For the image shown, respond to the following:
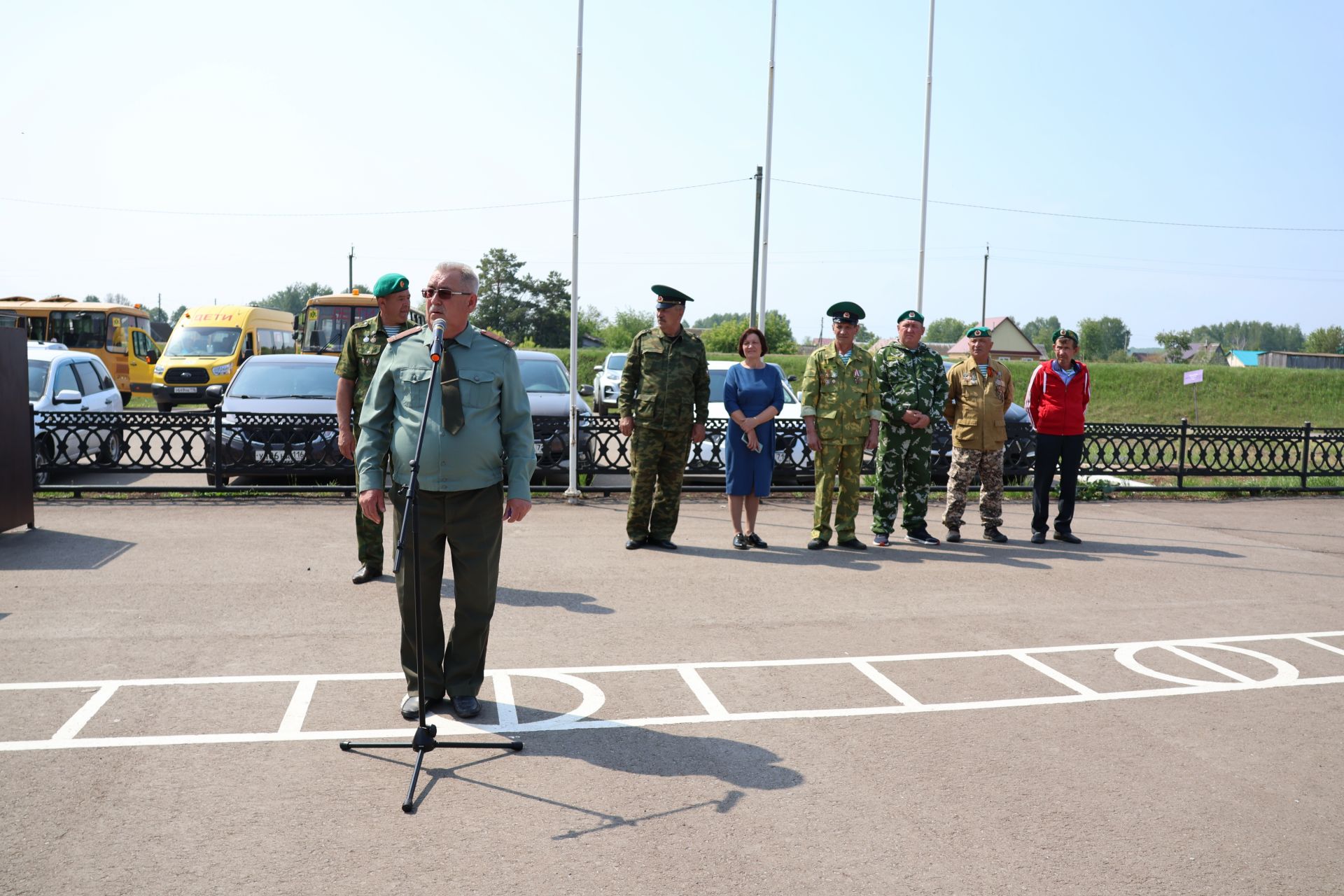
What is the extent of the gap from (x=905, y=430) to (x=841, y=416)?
0.82 metres

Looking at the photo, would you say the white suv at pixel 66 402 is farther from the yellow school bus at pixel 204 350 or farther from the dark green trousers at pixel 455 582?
the yellow school bus at pixel 204 350

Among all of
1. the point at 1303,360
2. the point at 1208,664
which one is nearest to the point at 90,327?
the point at 1208,664

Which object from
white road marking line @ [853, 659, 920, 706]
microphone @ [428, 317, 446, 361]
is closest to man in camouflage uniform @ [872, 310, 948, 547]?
A: white road marking line @ [853, 659, 920, 706]

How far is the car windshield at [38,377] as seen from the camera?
13.9 metres

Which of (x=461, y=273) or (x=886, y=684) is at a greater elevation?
(x=461, y=273)

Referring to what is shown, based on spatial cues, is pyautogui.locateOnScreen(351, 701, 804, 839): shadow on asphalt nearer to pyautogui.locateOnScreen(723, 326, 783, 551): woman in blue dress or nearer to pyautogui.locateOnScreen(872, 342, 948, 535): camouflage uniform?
pyautogui.locateOnScreen(723, 326, 783, 551): woman in blue dress

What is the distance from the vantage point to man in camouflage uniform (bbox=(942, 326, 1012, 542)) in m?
9.95

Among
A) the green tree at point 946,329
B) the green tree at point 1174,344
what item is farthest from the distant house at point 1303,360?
the green tree at point 946,329

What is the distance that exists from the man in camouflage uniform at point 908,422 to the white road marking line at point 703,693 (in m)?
4.41

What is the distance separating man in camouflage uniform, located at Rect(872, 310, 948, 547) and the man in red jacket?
1010 mm

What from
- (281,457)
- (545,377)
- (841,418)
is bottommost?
(281,457)

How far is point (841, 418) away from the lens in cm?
946

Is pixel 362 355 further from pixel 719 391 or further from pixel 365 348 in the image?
pixel 719 391

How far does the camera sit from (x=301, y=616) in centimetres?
680
